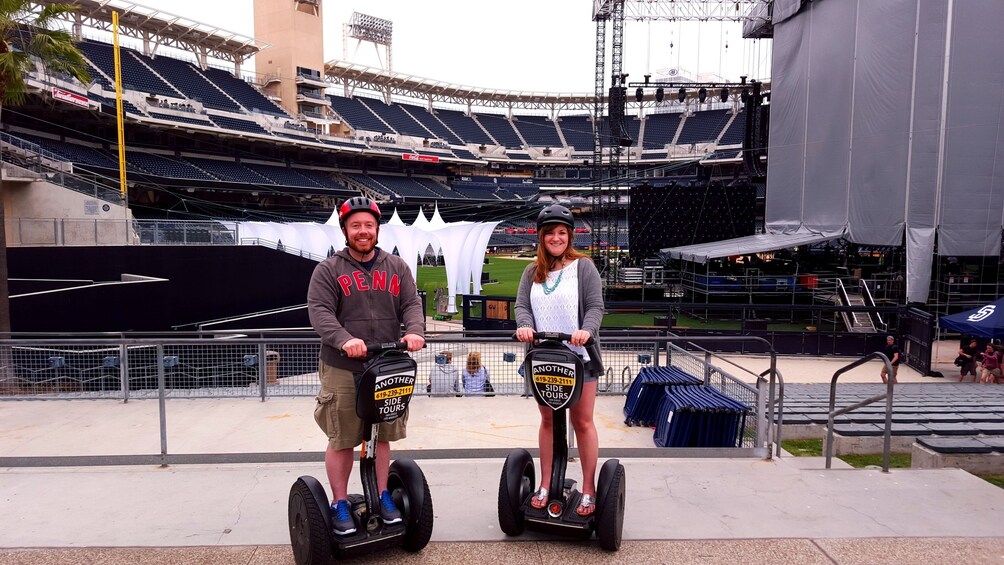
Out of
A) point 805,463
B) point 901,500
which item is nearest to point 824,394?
point 805,463

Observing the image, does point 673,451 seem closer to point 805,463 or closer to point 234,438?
point 805,463

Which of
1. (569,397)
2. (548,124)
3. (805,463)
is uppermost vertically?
(548,124)

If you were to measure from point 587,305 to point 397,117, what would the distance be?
5859 cm

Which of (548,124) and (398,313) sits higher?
(548,124)

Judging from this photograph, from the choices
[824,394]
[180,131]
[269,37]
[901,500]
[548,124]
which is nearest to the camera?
[901,500]

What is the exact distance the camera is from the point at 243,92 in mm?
46406

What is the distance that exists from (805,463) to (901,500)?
0.89 metres

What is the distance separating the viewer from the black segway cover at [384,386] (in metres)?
2.80

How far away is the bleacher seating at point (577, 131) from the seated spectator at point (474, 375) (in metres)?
58.1

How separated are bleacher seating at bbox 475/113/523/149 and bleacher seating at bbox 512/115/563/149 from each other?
1014mm

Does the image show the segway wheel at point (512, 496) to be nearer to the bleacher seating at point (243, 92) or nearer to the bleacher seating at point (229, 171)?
the bleacher seating at point (229, 171)

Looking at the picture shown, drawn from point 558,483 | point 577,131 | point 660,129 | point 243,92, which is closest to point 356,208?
point 558,483

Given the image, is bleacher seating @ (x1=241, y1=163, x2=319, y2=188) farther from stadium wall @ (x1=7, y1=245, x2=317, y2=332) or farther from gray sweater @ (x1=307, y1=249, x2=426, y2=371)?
gray sweater @ (x1=307, y1=249, x2=426, y2=371)

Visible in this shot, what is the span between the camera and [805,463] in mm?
4574
